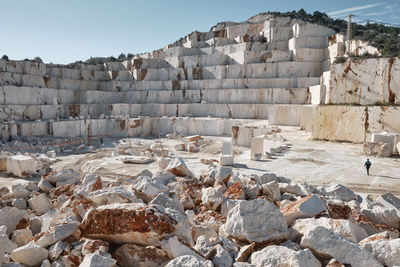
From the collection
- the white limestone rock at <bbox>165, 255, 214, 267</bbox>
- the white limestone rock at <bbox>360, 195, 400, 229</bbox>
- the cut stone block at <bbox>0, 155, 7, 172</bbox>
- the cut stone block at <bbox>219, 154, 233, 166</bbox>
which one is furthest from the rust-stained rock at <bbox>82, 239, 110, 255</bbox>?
the cut stone block at <bbox>0, 155, 7, 172</bbox>

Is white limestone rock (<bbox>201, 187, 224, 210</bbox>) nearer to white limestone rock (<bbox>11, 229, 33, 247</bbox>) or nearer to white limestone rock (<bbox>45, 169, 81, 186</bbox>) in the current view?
white limestone rock (<bbox>11, 229, 33, 247</bbox>)

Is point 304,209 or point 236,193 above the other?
point 304,209

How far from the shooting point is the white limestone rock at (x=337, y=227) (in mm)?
2420

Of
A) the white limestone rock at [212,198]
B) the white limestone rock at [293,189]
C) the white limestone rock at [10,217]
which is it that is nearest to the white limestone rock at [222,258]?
the white limestone rock at [212,198]

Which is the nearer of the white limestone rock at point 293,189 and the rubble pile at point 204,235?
the rubble pile at point 204,235

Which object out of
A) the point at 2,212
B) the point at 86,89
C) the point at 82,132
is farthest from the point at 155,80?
the point at 2,212

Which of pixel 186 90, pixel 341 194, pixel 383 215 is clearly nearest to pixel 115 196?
pixel 383 215

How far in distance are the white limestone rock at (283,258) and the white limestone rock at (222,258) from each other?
169 mm

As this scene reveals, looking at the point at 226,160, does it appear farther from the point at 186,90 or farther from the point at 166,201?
the point at 186,90

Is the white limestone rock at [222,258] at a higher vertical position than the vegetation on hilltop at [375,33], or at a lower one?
lower

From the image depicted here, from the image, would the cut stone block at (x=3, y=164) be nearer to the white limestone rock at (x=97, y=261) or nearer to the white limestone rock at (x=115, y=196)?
the white limestone rock at (x=115, y=196)

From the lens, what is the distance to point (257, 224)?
8.29 ft

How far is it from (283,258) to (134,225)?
3.95ft

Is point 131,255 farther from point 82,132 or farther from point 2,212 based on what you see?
point 82,132
